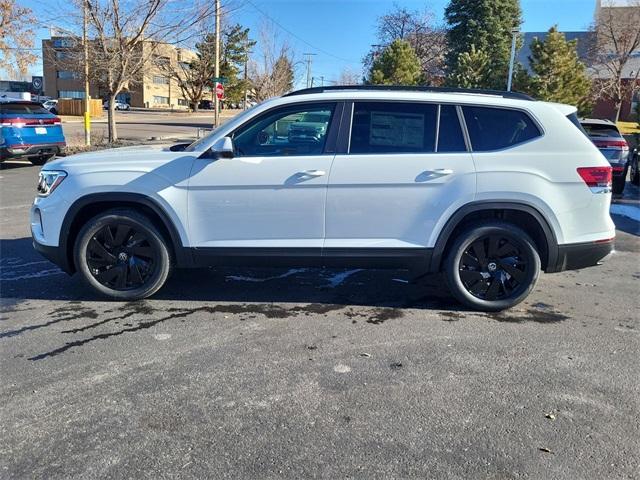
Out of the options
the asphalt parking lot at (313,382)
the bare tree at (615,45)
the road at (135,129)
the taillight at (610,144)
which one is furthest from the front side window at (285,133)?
the bare tree at (615,45)

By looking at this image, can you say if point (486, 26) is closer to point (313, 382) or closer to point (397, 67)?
point (397, 67)

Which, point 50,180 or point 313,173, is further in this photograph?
point 50,180

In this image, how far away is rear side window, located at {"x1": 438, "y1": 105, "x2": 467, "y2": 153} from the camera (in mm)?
4555

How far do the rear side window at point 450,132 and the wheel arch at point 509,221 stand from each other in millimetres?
491

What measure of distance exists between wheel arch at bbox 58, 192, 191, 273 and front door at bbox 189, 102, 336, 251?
0.59 feet

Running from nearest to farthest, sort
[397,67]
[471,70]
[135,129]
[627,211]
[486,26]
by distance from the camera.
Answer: [627,211]
[397,67]
[471,70]
[135,129]
[486,26]

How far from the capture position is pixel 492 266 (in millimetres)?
4727

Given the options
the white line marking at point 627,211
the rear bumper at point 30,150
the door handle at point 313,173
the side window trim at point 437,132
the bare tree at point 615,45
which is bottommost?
the white line marking at point 627,211

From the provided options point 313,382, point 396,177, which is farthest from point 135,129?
point 313,382

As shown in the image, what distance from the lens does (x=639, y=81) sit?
151 feet

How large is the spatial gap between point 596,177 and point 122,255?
403 centimetres

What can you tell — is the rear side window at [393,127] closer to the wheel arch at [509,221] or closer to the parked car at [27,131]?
the wheel arch at [509,221]

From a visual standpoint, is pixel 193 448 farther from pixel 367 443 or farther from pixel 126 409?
pixel 367 443

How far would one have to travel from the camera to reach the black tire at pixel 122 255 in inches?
184
